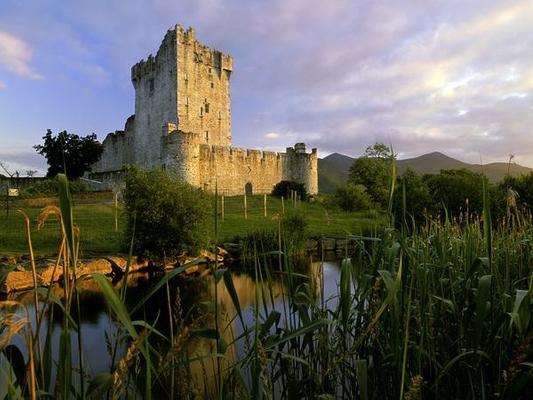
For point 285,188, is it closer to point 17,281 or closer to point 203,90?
point 203,90

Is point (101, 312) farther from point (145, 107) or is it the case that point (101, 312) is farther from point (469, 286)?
point (145, 107)

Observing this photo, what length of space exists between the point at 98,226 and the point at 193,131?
19.5 m

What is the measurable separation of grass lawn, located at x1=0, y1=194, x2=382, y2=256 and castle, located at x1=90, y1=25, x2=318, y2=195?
575cm

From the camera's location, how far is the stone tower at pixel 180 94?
3356 centimetres

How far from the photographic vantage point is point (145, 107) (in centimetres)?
3684

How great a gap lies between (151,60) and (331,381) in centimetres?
3678

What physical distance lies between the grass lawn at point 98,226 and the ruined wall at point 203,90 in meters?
10.7

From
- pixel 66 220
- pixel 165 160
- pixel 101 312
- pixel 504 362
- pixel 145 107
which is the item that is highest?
pixel 145 107

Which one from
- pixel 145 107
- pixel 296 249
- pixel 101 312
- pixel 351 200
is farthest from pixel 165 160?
pixel 101 312

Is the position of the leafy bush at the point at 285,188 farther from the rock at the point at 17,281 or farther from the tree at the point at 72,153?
the rock at the point at 17,281

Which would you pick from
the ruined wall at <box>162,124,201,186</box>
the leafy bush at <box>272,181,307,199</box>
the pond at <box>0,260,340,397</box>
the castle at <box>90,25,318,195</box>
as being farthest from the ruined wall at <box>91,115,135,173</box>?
the pond at <box>0,260,340,397</box>

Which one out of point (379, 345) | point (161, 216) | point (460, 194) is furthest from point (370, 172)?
point (379, 345)

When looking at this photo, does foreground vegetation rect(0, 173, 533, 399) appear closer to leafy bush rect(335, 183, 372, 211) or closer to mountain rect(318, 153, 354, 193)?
leafy bush rect(335, 183, 372, 211)

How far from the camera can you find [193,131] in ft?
114
